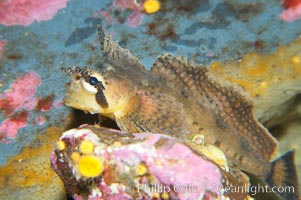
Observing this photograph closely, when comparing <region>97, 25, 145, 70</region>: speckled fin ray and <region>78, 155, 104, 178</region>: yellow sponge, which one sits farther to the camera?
<region>97, 25, 145, 70</region>: speckled fin ray

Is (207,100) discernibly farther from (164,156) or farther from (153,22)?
(164,156)

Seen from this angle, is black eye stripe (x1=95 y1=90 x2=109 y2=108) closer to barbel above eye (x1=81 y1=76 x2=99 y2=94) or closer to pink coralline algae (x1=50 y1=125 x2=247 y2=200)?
barbel above eye (x1=81 y1=76 x2=99 y2=94)

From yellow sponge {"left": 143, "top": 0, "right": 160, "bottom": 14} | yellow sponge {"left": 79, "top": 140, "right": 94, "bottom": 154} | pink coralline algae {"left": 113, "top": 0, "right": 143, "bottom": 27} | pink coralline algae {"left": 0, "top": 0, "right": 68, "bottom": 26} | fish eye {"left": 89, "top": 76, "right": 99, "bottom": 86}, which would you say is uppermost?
yellow sponge {"left": 143, "top": 0, "right": 160, "bottom": 14}

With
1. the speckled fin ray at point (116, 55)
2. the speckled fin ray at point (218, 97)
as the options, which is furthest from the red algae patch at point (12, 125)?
the speckled fin ray at point (218, 97)

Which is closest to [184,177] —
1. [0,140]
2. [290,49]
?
[0,140]

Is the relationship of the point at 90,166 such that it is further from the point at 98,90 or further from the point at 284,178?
the point at 284,178

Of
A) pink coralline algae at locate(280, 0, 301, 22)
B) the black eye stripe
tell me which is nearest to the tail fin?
pink coralline algae at locate(280, 0, 301, 22)


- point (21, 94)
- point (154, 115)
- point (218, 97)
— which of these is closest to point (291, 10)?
point (218, 97)
